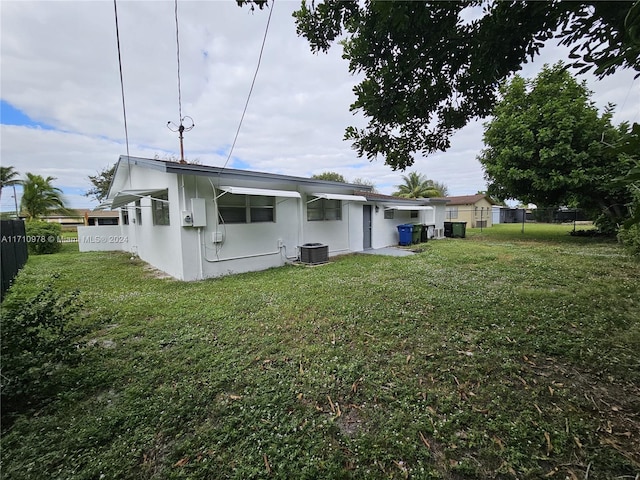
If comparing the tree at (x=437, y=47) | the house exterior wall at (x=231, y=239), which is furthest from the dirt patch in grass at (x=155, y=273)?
the tree at (x=437, y=47)

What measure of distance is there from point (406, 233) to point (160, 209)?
10.9 metres

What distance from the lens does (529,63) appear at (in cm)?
341

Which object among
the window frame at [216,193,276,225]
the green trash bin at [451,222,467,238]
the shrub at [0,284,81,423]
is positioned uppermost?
the window frame at [216,193,276,225]

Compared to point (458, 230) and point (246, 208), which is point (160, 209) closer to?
point (246, 208)

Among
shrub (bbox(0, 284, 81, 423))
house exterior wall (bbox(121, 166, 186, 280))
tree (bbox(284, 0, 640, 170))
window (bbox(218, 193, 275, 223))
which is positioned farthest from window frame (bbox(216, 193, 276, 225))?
shrub (bbox(0, 284, 81, 423))

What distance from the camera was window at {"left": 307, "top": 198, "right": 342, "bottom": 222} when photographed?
10273 millimetres

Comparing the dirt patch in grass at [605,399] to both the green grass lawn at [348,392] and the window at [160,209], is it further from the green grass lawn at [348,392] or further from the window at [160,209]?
the window at [160,209]

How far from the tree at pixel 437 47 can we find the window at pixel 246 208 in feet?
15.3

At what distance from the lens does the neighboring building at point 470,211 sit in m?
27.8

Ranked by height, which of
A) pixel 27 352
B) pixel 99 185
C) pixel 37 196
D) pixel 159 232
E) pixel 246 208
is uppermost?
pixel 99 185

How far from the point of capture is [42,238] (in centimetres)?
1259

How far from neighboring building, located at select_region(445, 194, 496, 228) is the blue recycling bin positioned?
646 inches

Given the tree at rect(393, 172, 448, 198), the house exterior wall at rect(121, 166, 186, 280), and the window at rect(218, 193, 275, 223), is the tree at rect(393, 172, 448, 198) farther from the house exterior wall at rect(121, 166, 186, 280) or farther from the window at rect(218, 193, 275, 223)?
the house exterior wall at rect(121, 166, 186, 280)

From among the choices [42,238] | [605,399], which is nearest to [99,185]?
[42,238]
